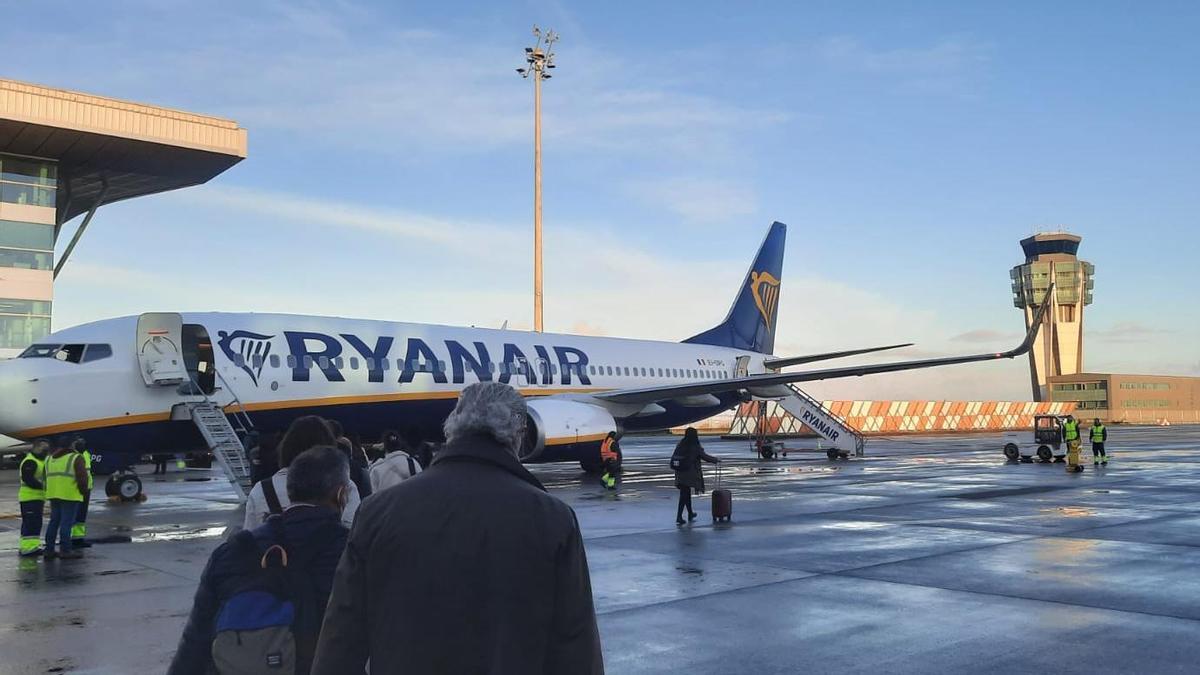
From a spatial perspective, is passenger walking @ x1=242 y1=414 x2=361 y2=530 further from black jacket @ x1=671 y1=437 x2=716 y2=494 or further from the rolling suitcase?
the rolling suitcase

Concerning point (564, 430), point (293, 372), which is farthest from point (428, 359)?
point (564, 430)

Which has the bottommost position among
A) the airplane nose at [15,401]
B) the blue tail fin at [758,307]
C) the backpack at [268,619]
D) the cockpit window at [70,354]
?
the backpack at [268,619]

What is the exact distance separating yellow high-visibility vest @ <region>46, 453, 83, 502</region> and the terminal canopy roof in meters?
25.6

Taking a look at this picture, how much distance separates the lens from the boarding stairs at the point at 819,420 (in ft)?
108

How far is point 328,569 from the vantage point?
3.66 m

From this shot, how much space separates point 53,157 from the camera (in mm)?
36062

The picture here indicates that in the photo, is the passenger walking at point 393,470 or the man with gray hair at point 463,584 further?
the passenger walking at point 393,470

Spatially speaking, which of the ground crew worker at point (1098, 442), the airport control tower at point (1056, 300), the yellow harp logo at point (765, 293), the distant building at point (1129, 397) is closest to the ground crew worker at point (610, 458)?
the ground crew worker at point (1098, 442)

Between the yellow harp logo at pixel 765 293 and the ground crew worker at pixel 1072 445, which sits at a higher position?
the yellow harp logo at pixel 765 293

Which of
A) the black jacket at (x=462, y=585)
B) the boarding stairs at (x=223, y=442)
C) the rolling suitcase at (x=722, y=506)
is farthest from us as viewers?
the boarding stairs at (x=223, y=442)

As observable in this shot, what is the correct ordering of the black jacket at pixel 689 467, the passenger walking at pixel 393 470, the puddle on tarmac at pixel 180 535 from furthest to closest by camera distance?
the black jacket at pixel 689 467 → the puddle on tarmac at pixel 180 535 → the passenger walking at pixel 393 470

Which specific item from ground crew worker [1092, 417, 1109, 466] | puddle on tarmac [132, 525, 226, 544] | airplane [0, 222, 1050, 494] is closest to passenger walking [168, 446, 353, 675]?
→ airplane [0, 222, 1050, 494]

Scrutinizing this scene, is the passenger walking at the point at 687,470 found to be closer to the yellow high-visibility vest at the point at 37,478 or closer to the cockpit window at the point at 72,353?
the yellow high-visibility vest at the point at 37,478

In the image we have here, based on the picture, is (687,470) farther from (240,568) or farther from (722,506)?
(240,568)
